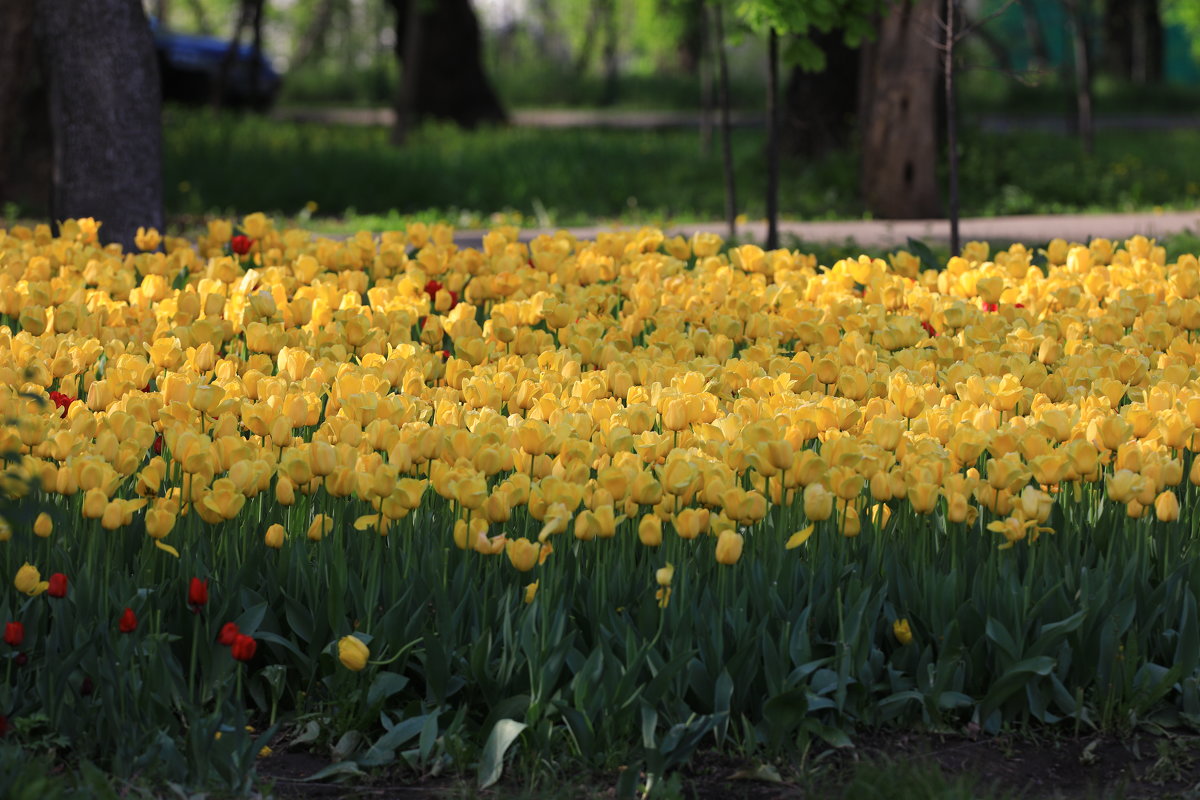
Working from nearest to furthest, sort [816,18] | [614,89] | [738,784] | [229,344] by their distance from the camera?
[738,784] → [229,344] → [816,18] → [614,89]

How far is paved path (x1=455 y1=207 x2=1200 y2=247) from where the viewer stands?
1105 centimetres

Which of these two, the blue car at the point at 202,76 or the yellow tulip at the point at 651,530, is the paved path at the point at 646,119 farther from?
the yellow tulip at the point at 651,530

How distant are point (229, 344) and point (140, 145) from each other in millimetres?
3077

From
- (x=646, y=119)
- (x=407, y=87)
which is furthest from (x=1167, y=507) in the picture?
(x=646, y=119)

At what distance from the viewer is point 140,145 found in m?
8.33

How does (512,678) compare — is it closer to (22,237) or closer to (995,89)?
(22,237)

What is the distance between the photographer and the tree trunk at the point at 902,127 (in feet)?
40.4

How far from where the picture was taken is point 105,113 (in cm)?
816

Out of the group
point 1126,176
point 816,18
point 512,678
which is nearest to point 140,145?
point 816,18

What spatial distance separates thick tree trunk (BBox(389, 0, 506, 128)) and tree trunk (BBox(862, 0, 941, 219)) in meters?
11.0

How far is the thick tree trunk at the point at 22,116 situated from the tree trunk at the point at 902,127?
747 cm

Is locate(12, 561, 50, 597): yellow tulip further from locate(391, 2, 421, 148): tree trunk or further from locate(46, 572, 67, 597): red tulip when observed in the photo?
locate(391, 2, 421, 148): tree trunk

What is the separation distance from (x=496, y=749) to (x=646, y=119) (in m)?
29.2

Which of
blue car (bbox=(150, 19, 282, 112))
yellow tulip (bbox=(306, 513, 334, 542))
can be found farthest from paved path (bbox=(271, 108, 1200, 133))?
yellow tulip (bbox=(306, 513, 334, 542))
